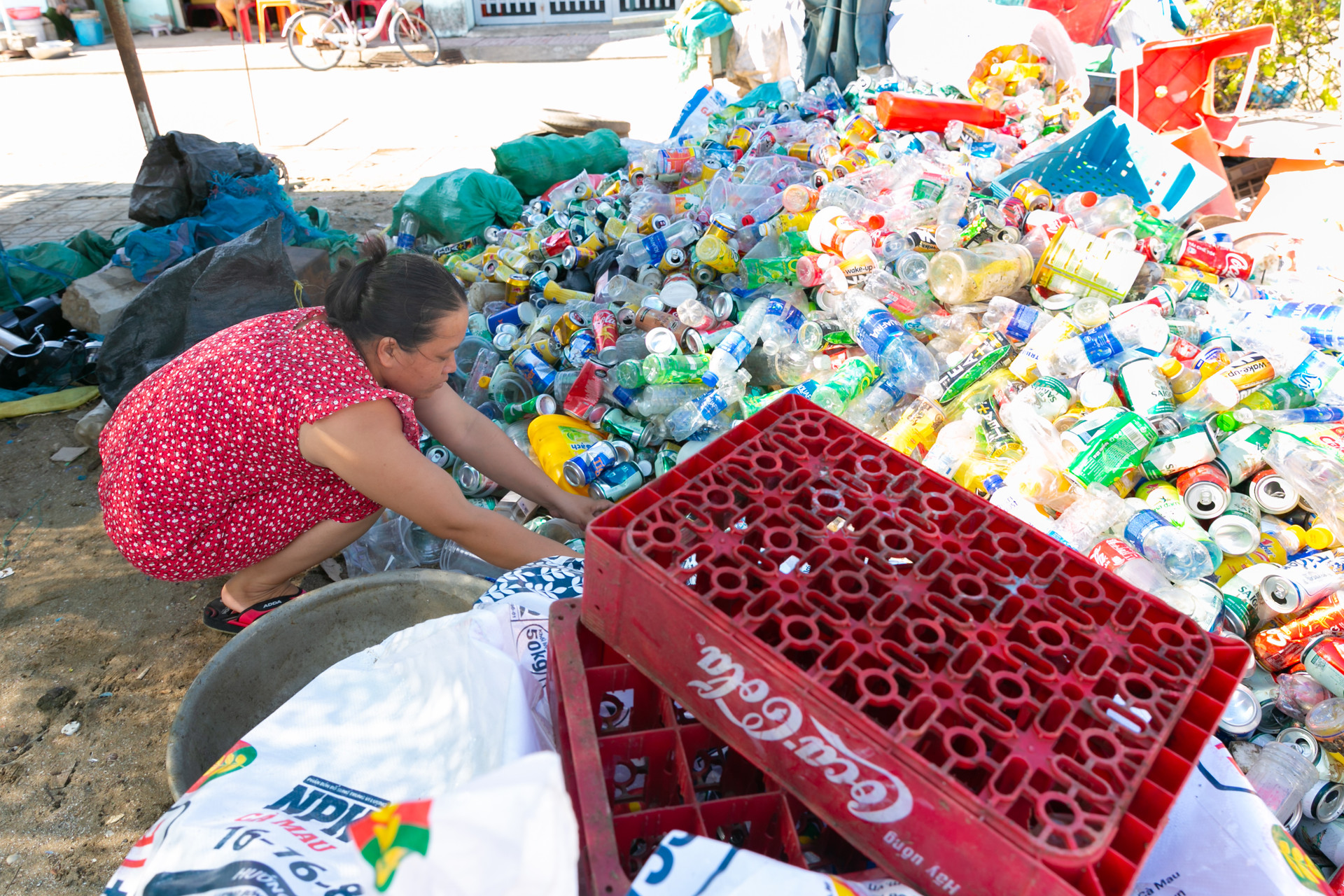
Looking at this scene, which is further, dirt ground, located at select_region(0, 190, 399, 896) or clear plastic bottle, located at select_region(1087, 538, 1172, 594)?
dirt ground, located at select_region(0, 190, 399, 896)

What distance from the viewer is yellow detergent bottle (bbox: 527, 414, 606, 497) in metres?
2.95

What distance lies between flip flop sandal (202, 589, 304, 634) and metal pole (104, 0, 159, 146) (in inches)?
153

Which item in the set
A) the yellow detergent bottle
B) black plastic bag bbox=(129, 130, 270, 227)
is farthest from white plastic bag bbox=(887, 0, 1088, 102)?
black plastic bag bbox=(129, 130, 270, 227)

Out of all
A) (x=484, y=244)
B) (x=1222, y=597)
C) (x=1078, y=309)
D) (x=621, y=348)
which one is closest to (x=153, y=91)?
(x=484, y=244)

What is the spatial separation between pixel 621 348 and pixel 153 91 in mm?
11190

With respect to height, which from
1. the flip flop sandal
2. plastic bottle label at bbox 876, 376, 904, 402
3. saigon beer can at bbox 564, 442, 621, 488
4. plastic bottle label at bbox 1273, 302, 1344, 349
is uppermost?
plastic bottle label at bbox 1273, 302, 1344, 349

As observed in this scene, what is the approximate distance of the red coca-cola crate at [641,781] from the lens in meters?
1.10

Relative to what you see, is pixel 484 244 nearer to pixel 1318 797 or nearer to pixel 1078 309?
pixel 1078 309

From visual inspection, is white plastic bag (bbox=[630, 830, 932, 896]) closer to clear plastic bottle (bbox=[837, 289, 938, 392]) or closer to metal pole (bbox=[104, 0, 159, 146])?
clear plastic bottle (bbox=[837, 289, 938, 392])

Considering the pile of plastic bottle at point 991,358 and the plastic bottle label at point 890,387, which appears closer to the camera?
the pile of plastic bottle at point 991,358

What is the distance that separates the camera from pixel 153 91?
11.0m

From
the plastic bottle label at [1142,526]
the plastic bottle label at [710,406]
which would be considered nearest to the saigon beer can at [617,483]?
the plastic bottle label at [710,406]

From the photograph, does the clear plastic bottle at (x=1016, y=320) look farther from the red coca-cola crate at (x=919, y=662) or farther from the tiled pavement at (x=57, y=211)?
the tiled pavement at (x=57, y=211)

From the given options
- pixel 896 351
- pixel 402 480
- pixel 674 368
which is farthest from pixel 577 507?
pixel 896 351
